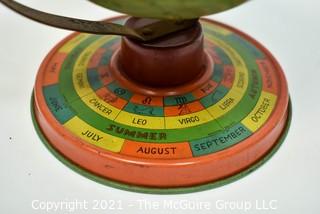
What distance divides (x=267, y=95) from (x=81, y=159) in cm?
38

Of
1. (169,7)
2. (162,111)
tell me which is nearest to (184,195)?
(162,111)

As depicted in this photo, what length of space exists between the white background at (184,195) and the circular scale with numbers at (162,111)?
0.07ft

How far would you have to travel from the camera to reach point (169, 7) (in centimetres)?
80

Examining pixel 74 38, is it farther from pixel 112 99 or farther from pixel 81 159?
pixel 81 159

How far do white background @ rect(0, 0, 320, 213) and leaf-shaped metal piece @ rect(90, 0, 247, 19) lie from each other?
0.30 metres

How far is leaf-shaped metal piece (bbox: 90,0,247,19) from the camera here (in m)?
0.80

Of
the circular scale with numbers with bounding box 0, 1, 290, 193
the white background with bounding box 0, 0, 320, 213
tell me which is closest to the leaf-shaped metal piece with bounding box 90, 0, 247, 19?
the circular scale with numbers with bounding box 0, 1, 290, 193

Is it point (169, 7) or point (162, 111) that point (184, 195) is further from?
point (169, 7)

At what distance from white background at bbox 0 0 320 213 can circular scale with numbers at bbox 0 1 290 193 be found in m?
0.02

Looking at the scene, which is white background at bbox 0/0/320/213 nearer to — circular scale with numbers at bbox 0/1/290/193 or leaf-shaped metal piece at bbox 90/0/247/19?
circular scale with numbers at bbox 0/1/290/193

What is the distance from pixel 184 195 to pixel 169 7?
0.32 meters

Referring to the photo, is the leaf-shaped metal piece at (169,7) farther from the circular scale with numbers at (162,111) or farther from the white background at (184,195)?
the white background at (184,195)

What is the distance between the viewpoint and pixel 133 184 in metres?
0.88

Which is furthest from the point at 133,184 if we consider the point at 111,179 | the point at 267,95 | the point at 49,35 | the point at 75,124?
the point at 49,35
